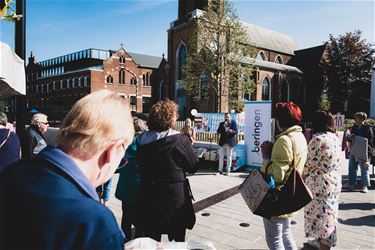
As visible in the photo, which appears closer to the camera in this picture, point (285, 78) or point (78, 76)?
point (285, 78)

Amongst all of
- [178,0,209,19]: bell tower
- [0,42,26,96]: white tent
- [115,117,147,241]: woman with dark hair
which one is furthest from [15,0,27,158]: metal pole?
[178,0,209,19]: bell tower

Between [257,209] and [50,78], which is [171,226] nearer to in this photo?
[257,209]

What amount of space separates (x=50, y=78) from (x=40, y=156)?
61.1 metres

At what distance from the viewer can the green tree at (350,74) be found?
37031 mm

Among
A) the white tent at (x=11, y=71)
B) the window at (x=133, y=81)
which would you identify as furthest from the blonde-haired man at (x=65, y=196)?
the window at (x=133, y=81)

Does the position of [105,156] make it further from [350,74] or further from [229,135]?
[350,74]

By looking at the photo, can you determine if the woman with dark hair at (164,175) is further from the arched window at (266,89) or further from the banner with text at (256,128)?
the arched window at (266,89)

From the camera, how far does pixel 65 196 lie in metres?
0.90

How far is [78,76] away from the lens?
153 feet

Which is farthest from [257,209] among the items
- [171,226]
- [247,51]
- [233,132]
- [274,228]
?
[247,51]

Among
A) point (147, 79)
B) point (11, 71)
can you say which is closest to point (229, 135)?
point (11, 71)

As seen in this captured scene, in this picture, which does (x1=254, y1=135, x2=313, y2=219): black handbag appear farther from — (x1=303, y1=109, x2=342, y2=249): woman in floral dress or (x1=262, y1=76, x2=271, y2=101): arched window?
(x1=262, y1=76, x2=271, y2=101): arched window

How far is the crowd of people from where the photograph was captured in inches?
35.1

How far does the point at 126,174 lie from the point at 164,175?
83 centimetres
